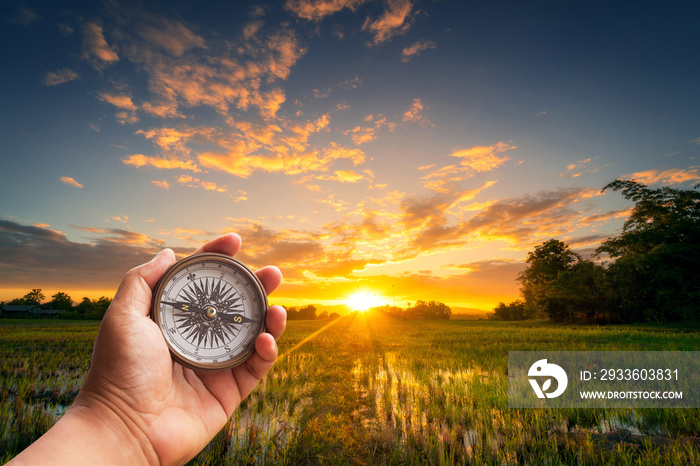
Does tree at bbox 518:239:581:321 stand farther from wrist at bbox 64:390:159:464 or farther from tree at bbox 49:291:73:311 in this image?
tree at bbox 49:291:73:311

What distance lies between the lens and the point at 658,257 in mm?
36281

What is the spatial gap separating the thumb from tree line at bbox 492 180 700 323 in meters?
47.8

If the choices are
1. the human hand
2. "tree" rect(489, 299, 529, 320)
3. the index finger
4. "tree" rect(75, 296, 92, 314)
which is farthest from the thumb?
"tree" rect(75, 296, 92, 314)

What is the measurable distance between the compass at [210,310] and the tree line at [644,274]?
4701cm

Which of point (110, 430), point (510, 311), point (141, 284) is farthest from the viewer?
point (510, 311)

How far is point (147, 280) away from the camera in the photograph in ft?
9.64

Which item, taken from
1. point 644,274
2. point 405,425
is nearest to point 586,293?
point 644,274

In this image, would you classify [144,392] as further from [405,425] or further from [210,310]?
[405,425]

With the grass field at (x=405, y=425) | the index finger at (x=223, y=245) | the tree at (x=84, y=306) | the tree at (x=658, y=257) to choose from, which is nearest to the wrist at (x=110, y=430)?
the index finger at (x=223, y=245)

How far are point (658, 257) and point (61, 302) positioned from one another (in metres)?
134

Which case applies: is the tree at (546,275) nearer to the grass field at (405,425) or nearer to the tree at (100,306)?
the grass field at (405,425)

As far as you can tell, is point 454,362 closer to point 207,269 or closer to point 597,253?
point 207,269

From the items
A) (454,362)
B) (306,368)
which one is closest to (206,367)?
(306,368)

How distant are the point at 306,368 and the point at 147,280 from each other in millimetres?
8465
